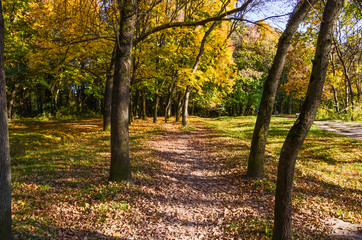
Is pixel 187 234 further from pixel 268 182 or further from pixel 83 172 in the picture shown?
pixel 83 172

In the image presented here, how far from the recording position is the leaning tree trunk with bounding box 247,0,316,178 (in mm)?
6466

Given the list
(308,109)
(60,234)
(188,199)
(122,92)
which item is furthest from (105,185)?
(308,109)

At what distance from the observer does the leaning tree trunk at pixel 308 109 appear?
3828 millimetres

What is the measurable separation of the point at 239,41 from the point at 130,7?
21.0 m

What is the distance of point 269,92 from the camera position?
7289 millimetres

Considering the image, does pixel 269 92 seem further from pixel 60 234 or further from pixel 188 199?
pixel 60 234

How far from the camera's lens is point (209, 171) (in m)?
9.28

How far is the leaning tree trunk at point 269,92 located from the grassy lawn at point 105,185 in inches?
26.2

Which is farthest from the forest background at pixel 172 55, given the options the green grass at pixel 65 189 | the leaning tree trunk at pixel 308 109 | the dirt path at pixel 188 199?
the dirt path at pixel 188 199

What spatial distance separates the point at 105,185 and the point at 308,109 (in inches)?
Answer: 227

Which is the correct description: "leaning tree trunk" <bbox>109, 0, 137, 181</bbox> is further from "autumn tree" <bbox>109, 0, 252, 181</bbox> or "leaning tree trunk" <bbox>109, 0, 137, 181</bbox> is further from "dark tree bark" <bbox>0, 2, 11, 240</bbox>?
"dark tree bark" <bbox>0, 2, 11, 240</bbox>

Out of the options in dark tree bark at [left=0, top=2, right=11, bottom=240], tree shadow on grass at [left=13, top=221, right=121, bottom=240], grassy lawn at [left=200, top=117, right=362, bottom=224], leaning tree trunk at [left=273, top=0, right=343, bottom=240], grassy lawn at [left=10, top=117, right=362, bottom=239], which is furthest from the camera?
grassy lawn at [left=200, top=117, right=362, bottom=224]

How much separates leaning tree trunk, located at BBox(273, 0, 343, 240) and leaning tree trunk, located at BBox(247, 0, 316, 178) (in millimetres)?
2725

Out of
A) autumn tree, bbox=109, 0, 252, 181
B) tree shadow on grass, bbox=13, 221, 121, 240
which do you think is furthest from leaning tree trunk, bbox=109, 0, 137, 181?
tree shadow on grass, bbox=13, 221, 121, 240
